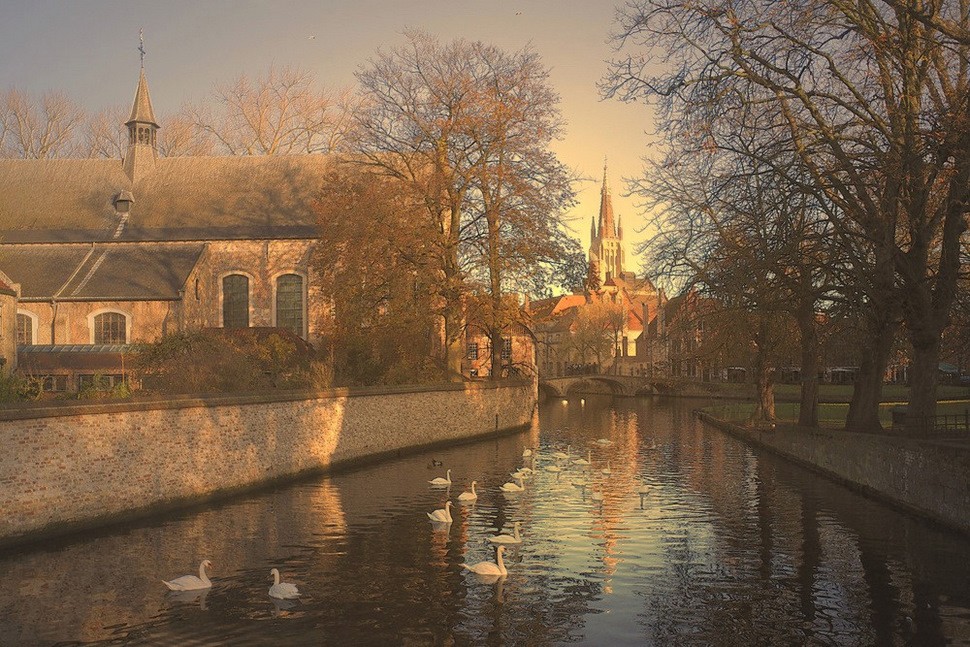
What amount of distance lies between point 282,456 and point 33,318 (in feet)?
91.4

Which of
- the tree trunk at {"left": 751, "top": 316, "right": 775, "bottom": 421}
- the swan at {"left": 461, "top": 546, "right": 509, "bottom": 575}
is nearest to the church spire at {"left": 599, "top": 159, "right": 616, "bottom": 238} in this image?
the tree trunk at {"left": 751, "top": 316, "right": 775, "bottom": 421}

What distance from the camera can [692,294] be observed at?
108 feet

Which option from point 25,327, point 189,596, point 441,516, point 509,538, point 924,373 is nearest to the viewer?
point 189,596

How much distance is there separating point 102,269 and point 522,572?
137 feet

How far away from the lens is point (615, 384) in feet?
290

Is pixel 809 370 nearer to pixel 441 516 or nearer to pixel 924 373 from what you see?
pixel 924 373

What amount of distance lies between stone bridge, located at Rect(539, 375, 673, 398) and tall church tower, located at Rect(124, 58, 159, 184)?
38360mm

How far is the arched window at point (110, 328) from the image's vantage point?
48531 millimetres

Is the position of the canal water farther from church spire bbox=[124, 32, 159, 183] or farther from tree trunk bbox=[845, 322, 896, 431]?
church spire bbox=[124, 32, 159, 183]

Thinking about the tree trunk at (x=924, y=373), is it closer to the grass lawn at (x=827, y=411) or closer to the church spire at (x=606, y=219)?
the grass lawn at (x=827, y=411)

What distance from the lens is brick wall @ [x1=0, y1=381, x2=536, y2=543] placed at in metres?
17.8

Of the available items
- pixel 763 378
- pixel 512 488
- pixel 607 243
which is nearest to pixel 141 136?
pixel 763 378

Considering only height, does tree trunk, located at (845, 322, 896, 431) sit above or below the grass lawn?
above

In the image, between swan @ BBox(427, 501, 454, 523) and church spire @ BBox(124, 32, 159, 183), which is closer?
swan @ BBox(427, 501, 454, 523)
